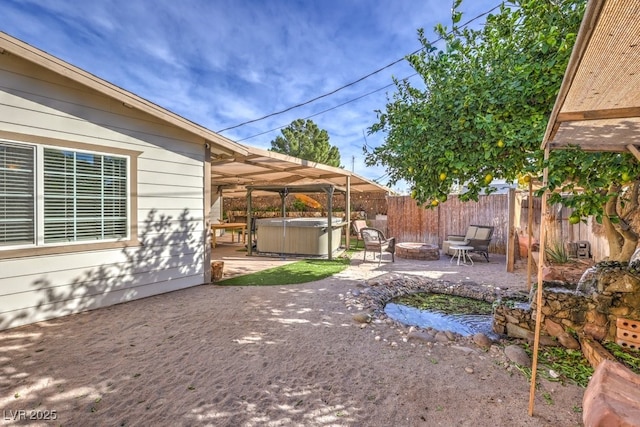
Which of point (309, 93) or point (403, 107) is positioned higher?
point (309, 93)

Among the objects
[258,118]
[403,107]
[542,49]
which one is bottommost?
[403,107]

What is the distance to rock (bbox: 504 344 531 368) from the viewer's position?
2.68 m

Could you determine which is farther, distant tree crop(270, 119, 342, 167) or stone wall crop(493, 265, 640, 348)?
distant tree crop(270, 119, 342, 167)

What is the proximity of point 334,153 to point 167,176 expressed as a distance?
55.9ft

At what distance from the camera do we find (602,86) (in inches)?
56.6

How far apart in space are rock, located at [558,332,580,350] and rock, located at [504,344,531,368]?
51cm

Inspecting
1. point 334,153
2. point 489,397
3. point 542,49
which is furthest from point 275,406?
point 334,153

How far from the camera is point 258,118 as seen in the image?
42.6ft

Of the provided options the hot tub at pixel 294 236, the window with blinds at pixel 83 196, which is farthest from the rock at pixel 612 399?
the hot tub at pixel 294 236

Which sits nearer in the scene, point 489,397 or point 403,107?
point 489,397

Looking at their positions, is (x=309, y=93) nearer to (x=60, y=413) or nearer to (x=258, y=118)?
(x=258, y=118)

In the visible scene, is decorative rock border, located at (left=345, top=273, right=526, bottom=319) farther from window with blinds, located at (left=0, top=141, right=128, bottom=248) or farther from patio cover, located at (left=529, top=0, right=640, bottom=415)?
window with blinds, located at (left=0, top=141, right=128, bottom=248)

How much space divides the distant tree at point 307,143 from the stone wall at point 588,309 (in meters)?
17.3

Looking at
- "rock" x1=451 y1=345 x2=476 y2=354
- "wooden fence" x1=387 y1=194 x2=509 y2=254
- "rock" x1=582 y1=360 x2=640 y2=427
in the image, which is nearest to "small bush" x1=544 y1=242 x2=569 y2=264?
"wooden fence" x1=387 y1=194 x2=509 y2=254
